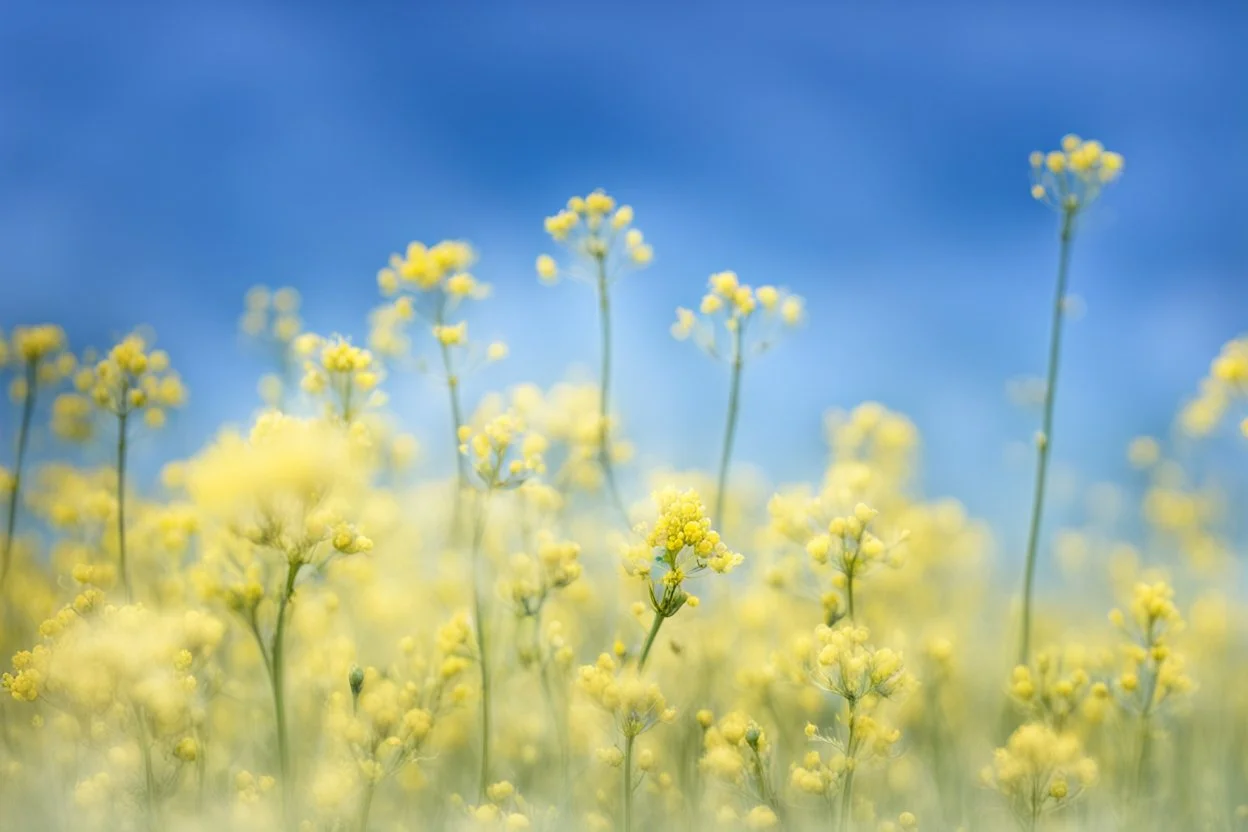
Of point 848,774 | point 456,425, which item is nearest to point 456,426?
point 456,425

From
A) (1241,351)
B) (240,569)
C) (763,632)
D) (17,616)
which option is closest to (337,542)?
(240,569)

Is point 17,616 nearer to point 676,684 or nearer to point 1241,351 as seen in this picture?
point 676,684

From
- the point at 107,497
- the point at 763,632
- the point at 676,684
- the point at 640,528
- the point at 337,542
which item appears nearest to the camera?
the point at 337,542

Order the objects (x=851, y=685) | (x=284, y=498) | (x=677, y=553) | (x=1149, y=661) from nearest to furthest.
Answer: (x=284, y=498) < (x=677, y=553) < (x=851, y=685) < (x=1149, y=661)

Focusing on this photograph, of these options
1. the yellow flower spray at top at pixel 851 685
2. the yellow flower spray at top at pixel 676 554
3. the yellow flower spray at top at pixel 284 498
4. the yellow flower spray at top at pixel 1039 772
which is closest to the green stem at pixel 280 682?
the yellow flower spray at top at pixel 284 498

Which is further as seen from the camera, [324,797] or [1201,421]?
[1201,421]

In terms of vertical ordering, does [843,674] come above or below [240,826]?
above

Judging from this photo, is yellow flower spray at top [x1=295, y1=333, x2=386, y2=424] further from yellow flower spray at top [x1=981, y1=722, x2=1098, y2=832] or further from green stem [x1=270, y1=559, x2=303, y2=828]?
yellow flower spray at top [x1=981, y1=722, x2=1098, y2=832]

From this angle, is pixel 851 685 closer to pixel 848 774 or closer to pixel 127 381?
pixel 848 774
